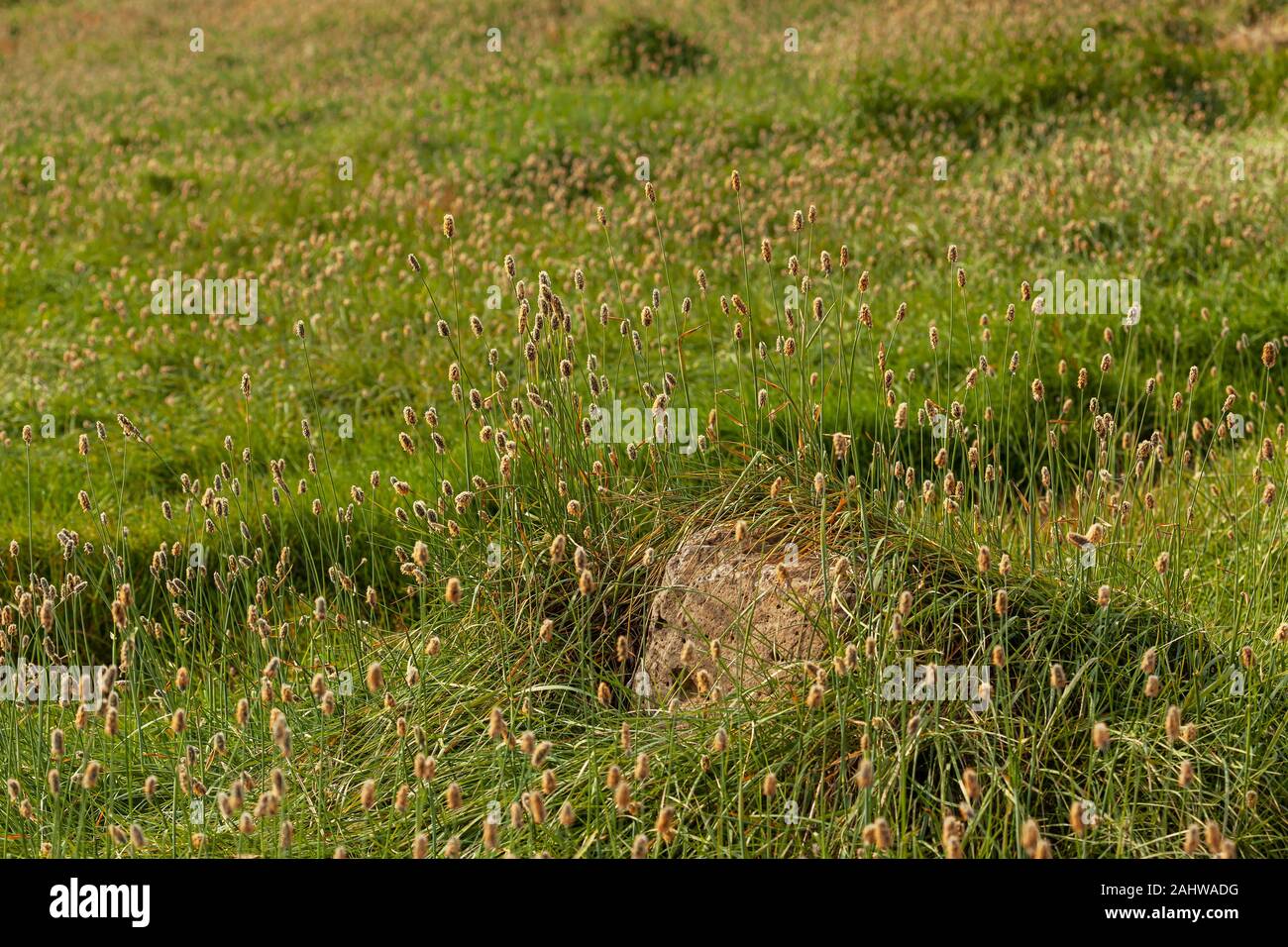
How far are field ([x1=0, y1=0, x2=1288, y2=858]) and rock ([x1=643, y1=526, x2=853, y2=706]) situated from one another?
0.08 ft

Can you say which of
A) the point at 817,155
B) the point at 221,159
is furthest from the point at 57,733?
the point at 221,159

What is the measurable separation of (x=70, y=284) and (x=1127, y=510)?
8051 millimetres

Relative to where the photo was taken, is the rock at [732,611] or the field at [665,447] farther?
the rock at [732,611]

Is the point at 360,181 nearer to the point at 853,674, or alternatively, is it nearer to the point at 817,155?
the point at 817,155

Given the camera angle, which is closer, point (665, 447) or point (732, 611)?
point (732, 611)

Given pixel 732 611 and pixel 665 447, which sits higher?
pixel 665 447

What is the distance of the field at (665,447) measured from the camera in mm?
3107

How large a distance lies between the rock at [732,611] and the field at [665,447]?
0.02m

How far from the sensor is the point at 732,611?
362 centimetres

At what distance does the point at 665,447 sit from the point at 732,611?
0.80 metres

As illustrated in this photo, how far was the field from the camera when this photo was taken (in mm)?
3107

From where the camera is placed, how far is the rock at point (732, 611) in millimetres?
3441

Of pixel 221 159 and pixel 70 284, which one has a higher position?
pixel 221 159
